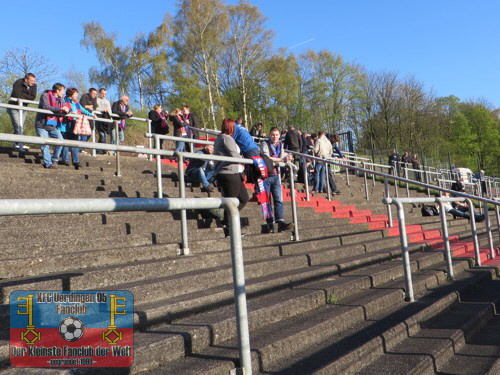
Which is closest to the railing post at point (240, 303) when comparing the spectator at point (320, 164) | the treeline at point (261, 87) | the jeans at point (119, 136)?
the jeans at point (119, 136)

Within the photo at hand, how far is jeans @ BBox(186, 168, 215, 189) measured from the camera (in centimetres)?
771

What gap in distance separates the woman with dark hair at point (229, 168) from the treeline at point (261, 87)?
24.8 meters

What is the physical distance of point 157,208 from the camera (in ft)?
7.72

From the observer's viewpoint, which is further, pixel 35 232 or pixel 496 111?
pixel 496 111

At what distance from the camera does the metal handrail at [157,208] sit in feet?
5.80

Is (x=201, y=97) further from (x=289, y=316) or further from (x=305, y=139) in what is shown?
(x=289, y=316)

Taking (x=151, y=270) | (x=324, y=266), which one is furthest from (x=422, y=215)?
(x=151, y=270)

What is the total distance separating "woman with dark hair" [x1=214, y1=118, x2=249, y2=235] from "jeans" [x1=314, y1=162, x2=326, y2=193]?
5686mm

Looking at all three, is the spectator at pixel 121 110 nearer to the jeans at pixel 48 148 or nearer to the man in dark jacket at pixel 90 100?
the man in dark jacket at pixel 90 100

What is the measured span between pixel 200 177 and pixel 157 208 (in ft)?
17.8

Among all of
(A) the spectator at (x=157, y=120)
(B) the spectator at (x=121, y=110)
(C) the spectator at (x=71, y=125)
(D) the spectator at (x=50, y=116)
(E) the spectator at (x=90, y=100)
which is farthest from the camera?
(A) the spectator at (x=157, y=120)

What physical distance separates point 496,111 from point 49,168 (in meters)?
54.5

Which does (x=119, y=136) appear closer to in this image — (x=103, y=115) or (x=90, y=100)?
(x=103, y=115)

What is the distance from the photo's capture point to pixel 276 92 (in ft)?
110
